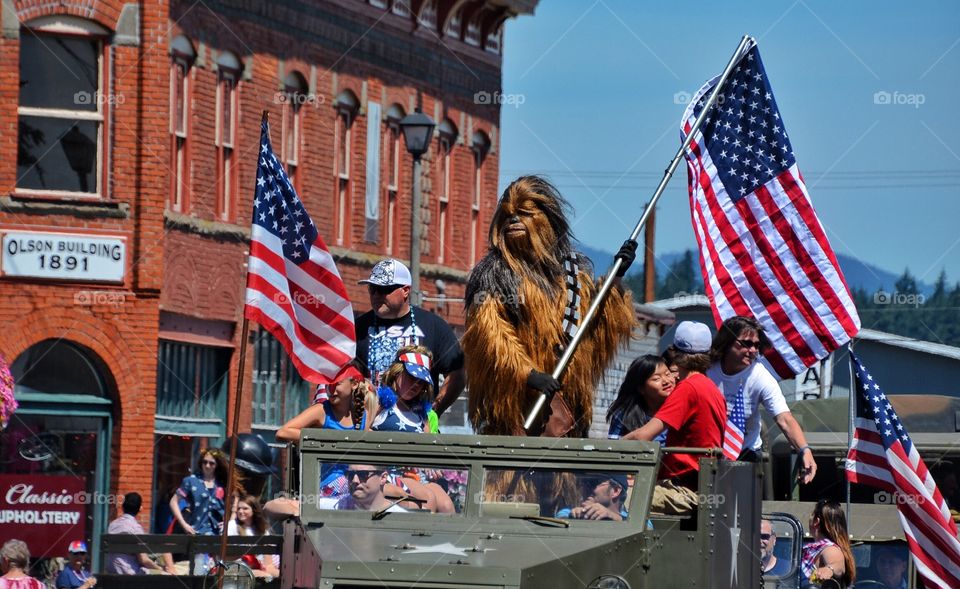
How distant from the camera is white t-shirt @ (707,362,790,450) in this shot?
11469 mm

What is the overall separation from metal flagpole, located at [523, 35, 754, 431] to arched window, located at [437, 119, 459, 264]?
19178 millimetres

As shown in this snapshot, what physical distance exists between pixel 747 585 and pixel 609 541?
1.54m

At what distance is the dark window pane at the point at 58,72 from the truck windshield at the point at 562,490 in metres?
15.6

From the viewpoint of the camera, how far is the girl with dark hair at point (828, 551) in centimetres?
1222

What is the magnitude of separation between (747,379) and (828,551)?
4.98 feet

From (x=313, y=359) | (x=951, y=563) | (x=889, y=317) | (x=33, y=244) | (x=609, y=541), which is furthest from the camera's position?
(x=889, y=317)

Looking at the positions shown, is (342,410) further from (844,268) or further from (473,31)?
(844,268)

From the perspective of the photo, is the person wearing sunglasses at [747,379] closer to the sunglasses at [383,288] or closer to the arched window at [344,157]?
the sunglasses at [383,288]

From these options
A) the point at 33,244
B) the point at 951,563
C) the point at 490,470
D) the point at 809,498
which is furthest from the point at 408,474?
the point at 33,244

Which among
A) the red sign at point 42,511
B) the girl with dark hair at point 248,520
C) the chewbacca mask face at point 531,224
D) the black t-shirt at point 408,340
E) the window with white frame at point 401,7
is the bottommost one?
the red sign at point 42,511

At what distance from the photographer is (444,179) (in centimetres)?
3200

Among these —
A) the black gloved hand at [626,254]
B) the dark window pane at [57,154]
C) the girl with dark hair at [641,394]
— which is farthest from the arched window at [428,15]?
the girl with dark hair at [641,394]

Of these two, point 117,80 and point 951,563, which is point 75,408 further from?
point 951,563

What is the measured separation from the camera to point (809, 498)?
1736 centimetres
